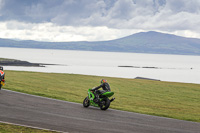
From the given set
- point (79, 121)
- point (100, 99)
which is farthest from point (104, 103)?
point (79, 121)

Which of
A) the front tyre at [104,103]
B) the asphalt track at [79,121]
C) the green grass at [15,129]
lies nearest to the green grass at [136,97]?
the front tyre at [104,103]

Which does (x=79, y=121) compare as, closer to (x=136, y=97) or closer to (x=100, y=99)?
(x=100, y=99)

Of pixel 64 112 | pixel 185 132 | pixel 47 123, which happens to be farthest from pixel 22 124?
pixel 185 132

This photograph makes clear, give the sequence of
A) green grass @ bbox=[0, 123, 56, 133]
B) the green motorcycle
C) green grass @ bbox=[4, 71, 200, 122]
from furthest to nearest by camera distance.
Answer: green grass @ bbox=[4, 71, 200, 122] → the green motorcycle → green grass @ bbox=[0, 123, 56, 133]

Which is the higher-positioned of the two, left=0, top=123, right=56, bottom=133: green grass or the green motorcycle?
the green motorcycle

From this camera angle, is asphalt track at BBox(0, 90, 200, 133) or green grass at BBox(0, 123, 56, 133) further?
asphalt track at BBox(0, 90, 200, 133)

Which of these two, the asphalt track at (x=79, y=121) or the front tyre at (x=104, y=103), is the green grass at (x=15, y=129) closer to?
the asphalt track at (x=79, y=121)

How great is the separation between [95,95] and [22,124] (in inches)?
254

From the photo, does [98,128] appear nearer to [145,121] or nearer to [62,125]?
[62,125]

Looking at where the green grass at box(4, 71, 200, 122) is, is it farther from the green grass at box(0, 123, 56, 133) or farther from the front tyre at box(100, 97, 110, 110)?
the green grass at box(0, 123, 56, 133)

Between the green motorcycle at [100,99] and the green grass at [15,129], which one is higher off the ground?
the green motorcycle at [100,99]

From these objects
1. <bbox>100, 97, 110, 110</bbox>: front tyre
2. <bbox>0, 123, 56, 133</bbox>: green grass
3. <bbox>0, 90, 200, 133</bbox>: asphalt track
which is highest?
<bbox>100, 97, 110, 110</bbox>: front tyre

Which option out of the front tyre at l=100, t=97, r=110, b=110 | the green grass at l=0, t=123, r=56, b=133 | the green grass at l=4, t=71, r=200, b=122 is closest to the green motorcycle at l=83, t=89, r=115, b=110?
the front tyre at l=100, t=97, r=110, b=110

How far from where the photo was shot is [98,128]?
40.3 feet
